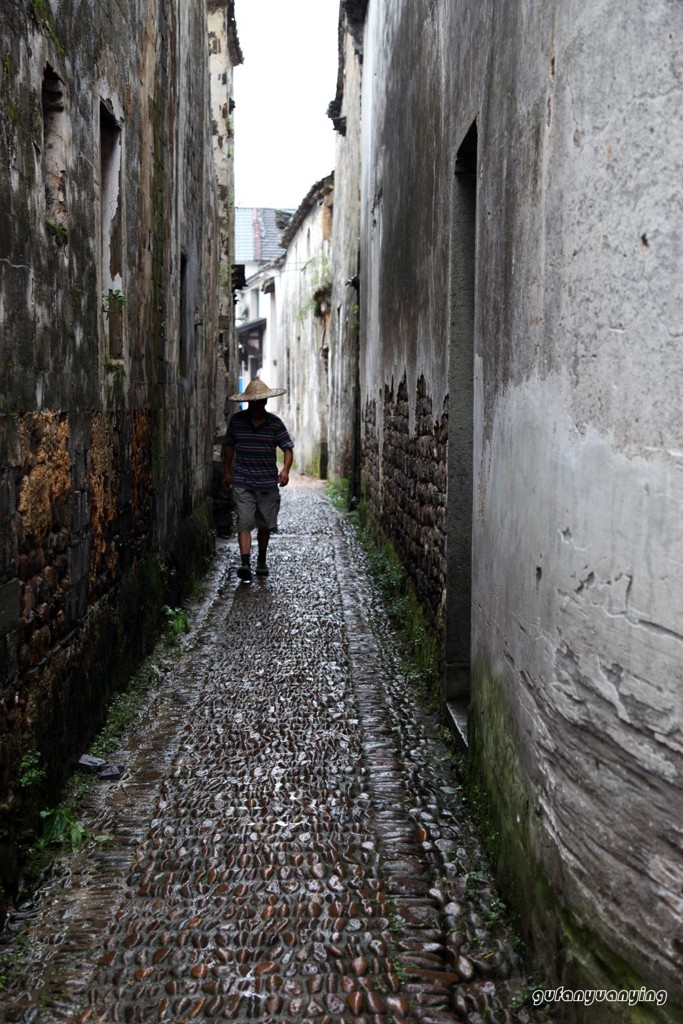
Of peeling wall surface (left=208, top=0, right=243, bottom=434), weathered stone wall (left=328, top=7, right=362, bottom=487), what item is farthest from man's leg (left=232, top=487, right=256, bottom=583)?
peeling wall surface (left=208, top=0, right=243, bottom=434)

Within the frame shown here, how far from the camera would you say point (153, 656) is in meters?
6.59

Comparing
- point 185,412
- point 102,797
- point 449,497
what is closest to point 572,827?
point 102,797

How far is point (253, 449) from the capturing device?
9312 mm

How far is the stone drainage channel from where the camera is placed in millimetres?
2916

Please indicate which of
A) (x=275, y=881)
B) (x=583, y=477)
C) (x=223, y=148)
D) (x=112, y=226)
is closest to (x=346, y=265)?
(x=223, y=148)

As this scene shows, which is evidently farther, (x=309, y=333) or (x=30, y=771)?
(x=309, y=333)

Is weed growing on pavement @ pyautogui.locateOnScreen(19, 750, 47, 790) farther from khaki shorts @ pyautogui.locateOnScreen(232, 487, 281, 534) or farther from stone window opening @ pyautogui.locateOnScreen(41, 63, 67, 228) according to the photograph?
khaki shorts @ pyautogui.locateOnScreen(232, 487, 281, 534)

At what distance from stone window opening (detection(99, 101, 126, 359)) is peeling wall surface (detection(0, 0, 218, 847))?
11mm

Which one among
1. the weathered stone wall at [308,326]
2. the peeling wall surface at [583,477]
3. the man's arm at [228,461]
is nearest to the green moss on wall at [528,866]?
the peeling wall surface at [583,477]

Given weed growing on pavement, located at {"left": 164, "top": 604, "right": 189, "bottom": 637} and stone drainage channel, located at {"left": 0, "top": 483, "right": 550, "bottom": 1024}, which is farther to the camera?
weed growing on pavement, located at {"left": 164, "top": 604, "right": 189, "bottom": 637}

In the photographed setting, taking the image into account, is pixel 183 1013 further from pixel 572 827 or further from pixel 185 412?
pixel 185 412

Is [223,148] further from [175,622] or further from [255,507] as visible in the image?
[175,622]

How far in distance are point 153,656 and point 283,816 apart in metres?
2.67

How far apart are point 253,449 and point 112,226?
3.69m
